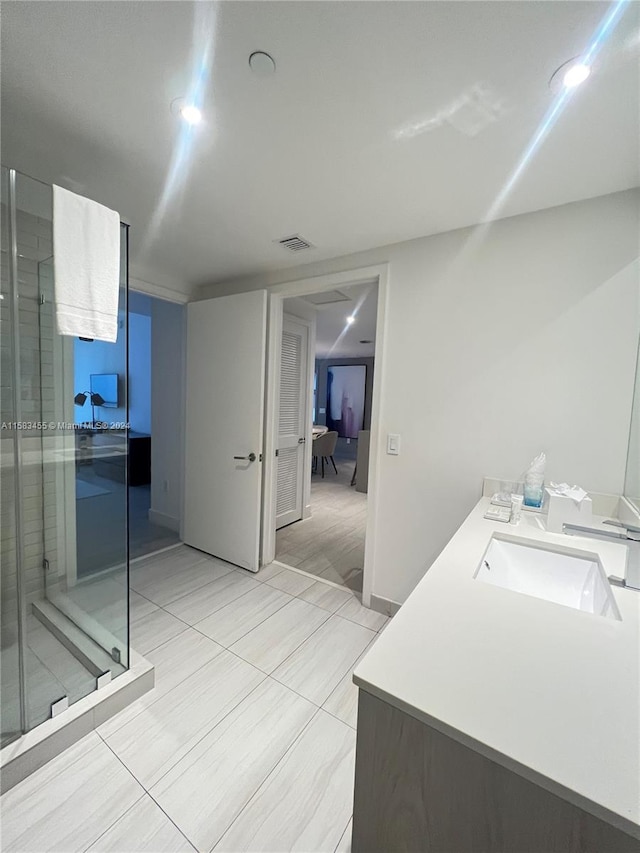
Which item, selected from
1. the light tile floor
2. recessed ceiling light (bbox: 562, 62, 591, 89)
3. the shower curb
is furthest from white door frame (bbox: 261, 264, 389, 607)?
the shower curb

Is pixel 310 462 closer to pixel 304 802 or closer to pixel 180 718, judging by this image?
pixel 180 718

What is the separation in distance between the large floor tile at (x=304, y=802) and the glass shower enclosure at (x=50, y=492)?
2.82ft

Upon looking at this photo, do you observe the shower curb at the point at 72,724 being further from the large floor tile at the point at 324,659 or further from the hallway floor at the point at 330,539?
the hallway floor at the point at 330,539

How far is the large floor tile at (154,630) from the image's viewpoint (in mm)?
1886

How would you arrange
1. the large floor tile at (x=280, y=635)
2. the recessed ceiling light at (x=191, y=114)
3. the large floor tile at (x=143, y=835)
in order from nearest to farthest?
the large floor tile at (x=143, y=835), the recessed ceiling light at (x=191, y=114), the large floor tile at (x=280, y=635)

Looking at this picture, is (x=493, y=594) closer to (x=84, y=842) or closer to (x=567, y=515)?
(x=567, y=515)

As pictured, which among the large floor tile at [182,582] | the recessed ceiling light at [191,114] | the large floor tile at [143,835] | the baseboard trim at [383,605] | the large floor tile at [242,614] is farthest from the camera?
the large floor tile at [182,582]

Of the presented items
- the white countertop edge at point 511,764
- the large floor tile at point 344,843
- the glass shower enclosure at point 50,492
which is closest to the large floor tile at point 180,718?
the glass shower enclosure at point 50,492

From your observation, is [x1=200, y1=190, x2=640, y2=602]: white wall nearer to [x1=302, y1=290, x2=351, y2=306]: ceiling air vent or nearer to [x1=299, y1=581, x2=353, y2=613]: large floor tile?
[x1=299, y1=581, x2=353, y2=613]: large floor tile

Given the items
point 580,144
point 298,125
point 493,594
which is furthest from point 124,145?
point 493,594

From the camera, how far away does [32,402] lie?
69.9 inches

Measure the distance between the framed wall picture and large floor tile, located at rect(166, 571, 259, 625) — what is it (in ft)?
16.9

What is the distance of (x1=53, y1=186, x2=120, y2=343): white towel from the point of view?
1.34 m

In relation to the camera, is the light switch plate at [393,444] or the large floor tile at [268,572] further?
the large floor tile at [268,572]
